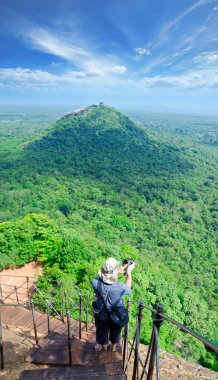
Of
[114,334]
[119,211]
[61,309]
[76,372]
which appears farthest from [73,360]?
[119,211]

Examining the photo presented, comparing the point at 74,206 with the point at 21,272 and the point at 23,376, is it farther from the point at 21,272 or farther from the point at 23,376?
the point at 23,376

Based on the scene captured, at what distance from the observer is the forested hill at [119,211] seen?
1491 cm

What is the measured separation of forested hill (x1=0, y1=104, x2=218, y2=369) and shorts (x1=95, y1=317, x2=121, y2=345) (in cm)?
777

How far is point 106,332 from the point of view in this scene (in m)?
4.20

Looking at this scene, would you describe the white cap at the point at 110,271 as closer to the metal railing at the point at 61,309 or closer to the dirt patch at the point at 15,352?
the metal railing at the point at 61,309

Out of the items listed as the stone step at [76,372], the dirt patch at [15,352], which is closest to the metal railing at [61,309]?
the dirt patch at [15,352]

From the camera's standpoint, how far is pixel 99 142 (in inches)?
2817

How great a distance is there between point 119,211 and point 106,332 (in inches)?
1334

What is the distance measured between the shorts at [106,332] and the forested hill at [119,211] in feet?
25.5

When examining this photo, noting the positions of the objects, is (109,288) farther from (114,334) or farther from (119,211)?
(119,211)

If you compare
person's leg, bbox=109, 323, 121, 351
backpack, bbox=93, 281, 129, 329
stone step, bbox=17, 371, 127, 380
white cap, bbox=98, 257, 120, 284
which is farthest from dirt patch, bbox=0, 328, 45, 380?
white cap, bbox=98, 257, 120, 284

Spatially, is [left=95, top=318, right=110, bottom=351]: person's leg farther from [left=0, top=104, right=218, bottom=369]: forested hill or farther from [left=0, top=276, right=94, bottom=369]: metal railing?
[left=0, top=104, right=218, bottom=369]: forested hill

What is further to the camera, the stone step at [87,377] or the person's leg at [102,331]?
the person's leg at [102,331]

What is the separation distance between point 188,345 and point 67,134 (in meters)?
67.1
